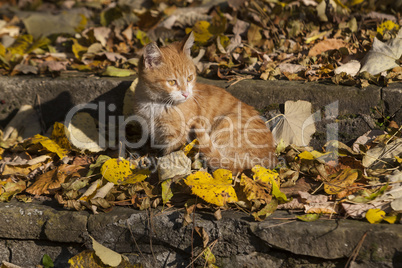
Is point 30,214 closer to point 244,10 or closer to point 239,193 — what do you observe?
point 239,193

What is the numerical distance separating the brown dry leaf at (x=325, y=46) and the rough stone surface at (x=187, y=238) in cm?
168

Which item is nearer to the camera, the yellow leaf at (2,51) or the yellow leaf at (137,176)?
the yellow leaf at (137,176)

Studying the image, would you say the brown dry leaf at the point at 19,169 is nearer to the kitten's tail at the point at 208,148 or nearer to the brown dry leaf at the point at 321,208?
the kitten's tail at the point at 208,148

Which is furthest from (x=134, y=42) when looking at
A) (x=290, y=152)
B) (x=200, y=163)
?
(x=290, y=152)

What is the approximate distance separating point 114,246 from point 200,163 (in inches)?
31.0

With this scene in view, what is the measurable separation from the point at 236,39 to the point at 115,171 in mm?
1811

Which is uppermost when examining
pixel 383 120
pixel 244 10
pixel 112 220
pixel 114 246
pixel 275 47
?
pixel 244 10

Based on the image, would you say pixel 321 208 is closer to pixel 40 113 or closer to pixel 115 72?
pixel 115 72

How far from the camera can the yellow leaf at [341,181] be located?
7.55 ft

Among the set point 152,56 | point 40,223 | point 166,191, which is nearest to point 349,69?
point 152,56

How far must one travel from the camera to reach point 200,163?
8.96ft

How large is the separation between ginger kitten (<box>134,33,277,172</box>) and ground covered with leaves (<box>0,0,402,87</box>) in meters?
0.44

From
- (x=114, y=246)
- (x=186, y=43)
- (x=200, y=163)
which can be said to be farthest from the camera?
(x=186, y=43)

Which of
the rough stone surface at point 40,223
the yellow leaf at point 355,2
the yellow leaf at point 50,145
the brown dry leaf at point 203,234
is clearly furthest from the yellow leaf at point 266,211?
the yellow leaf at point 355,2
